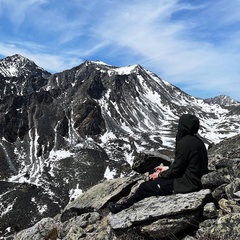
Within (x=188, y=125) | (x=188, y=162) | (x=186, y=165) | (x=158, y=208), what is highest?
(x=188, y=125)

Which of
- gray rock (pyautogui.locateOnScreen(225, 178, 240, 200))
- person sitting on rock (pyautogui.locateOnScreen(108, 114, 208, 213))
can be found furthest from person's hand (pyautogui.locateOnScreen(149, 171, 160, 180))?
gray rock (pyautogui.locateOnScreen(225, 178, 240, 200))

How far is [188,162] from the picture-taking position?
12.5 meters

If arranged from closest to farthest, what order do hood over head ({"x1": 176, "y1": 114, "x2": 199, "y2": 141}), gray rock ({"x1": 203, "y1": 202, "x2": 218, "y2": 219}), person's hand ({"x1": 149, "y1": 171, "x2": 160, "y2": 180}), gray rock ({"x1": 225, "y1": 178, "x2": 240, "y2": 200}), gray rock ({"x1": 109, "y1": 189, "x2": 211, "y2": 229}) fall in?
gray rock ({"x1": 203, "y1": 202, "x2": 218, "y2": 219}), gray rock ({"x1": 109, "y1": 189, "x2": 211, "y2": 229}), gray rock ({"x1": 225, "y1": 178, "x2": 240, "y2": 200}), hood over head ({"x1": 176, "y1": 114, "x2": 199, "y2": 141}), person's hand ({"x1": 149, "y1": 171, "x2": 160, "y2": 180})

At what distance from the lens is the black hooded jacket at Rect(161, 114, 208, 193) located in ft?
40.4

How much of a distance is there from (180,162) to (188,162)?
375 millimetres

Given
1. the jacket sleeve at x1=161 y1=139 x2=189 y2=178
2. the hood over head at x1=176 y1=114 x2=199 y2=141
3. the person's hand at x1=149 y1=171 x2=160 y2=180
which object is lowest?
the person's hand at x1=149 y1=171 x2=160 y2=180

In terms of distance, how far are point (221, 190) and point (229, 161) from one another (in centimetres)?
280

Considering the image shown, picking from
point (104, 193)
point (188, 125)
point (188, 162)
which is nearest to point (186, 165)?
point (188, 162)

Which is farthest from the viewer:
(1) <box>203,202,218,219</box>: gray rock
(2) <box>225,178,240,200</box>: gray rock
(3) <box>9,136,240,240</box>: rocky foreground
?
(2) <box>225,178,240,200</box>: gray rock

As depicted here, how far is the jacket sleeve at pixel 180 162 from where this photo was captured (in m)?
12.3

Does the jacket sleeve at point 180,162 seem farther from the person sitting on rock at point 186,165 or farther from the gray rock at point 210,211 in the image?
the gray rock at point 210,211

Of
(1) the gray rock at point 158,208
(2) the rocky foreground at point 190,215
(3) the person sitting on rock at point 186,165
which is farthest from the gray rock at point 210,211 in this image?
(3) the person sitting on rock at point 186,165

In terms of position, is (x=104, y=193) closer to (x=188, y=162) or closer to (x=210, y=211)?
(x=188, y=162)

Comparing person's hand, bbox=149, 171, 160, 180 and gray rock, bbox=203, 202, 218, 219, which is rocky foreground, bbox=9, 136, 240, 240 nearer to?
gray rock, bbox=203, 202, 218, 219
